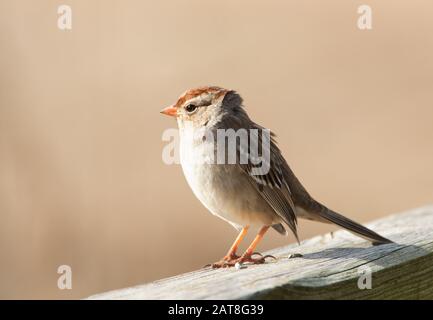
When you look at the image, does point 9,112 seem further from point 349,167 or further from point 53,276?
point 349,167

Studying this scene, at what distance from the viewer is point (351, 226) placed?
14.4ft

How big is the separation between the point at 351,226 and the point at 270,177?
80cm

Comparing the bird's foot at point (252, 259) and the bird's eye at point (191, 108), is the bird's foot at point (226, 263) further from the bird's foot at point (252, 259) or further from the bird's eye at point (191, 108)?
the bird's eye at point (191, 108)

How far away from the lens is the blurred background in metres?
8.05

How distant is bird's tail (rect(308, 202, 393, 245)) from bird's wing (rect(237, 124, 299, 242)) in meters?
0.20

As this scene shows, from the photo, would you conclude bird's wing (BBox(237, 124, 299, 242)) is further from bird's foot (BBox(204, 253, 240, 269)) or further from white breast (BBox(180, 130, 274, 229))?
bird's foot (BBox(204, 253, 240, 269))

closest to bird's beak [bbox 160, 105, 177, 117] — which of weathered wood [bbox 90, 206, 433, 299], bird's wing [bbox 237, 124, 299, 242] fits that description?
bird's wing [bbox 237, 124, 299, 242]

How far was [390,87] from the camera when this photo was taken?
11.9 meters

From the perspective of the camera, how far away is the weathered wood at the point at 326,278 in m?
2.70

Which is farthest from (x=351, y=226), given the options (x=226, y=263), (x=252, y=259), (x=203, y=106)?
(x=203, y=106)

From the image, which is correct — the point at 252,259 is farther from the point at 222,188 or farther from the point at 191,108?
the point at 191,108

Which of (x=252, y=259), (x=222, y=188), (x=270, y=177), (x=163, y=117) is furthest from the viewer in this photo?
(x=163, y=117)

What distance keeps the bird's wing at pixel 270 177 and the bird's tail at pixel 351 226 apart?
7.8 inches
